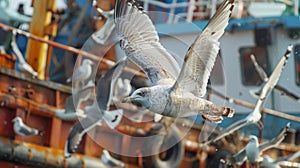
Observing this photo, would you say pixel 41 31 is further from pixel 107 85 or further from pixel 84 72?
pixel 107 85

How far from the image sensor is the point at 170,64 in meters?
5.55

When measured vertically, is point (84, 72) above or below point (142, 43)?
below

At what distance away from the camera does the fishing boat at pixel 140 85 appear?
28.3 ft

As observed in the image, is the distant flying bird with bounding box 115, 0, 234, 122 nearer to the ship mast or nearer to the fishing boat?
the fishing boat

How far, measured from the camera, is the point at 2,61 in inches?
353

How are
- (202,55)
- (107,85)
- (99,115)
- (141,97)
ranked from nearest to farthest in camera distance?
(141,97)
(202,55)
(99,115)
(107,85)

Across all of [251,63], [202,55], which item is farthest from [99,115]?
[202,55]

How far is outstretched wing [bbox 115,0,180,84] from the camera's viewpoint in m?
5.45

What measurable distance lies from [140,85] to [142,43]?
15.4 ft

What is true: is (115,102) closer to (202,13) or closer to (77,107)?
(77,107)

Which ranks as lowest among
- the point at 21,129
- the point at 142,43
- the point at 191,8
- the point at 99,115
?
the point at 21,129

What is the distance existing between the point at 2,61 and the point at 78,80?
0.85m

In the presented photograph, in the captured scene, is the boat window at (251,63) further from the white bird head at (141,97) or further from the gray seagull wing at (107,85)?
the white bird head at (141,97)

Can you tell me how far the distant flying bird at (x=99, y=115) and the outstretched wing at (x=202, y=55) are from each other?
3551 mm
